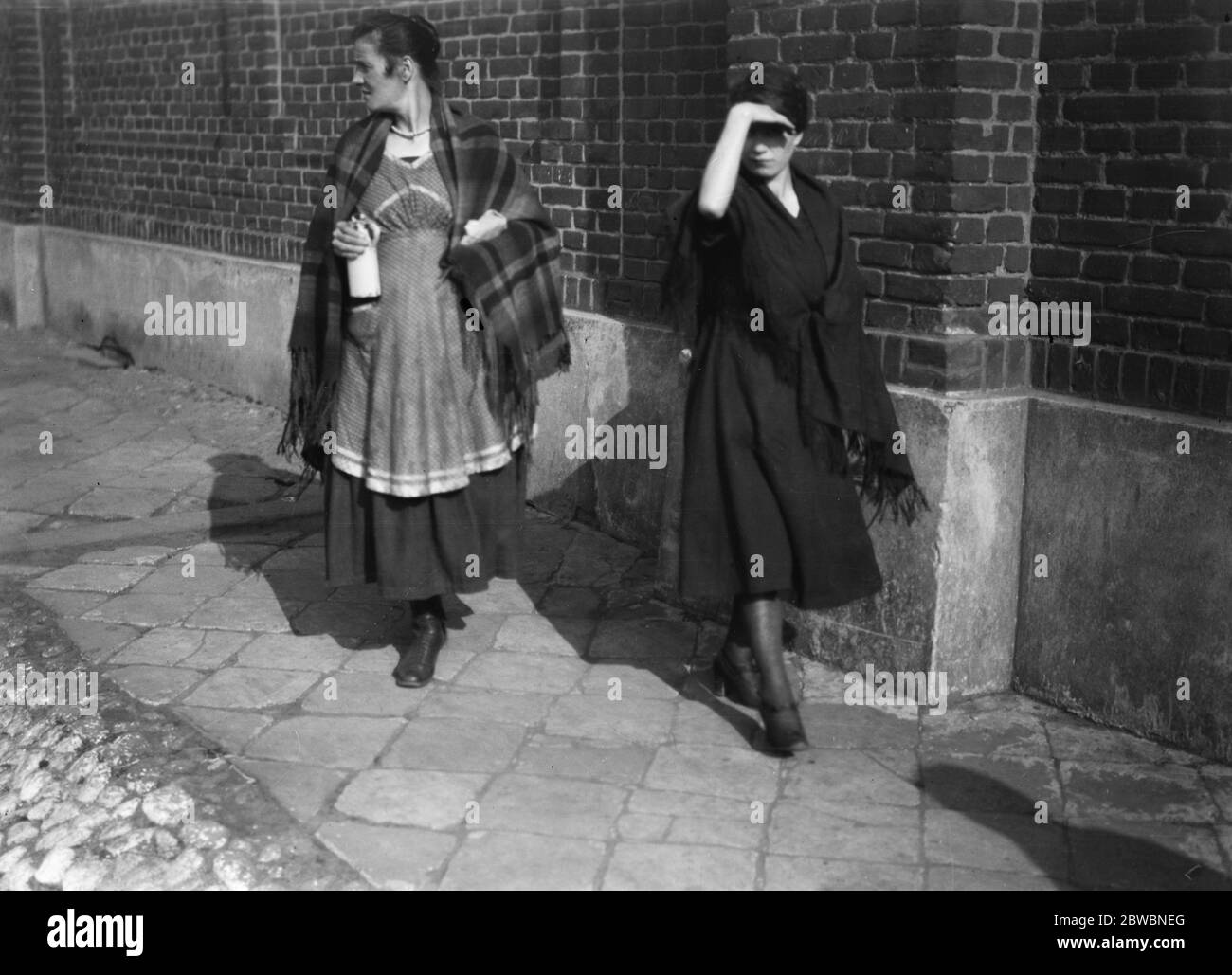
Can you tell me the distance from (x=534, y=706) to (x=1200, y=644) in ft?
6.69

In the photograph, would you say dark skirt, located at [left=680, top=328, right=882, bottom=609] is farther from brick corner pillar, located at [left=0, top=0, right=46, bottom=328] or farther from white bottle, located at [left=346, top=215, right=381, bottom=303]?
brick corner pillar, located at [left=0, top=0, right=46, bottom=328]

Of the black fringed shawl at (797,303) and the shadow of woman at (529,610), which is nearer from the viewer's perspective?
the black fringed shawl at (797,303)

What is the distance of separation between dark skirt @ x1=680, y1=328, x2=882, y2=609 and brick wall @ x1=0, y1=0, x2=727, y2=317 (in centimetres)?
199

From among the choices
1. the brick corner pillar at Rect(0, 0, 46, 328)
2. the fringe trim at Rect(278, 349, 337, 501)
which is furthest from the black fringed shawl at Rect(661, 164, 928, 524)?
the brick corner pillar at Rect(0, 0, 46, 328)

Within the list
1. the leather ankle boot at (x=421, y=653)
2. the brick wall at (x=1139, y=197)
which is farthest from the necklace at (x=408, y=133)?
the brick wall at (x=1139, y=197)

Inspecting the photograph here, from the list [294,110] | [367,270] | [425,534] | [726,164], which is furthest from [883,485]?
[294,110]

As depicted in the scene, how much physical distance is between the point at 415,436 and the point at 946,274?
5.77ft

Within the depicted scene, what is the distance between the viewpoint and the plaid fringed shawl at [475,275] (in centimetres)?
535

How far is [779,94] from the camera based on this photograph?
4.62m

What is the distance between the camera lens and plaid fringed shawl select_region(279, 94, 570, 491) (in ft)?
17.6

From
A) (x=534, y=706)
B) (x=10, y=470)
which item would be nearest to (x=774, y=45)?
(x=534, y=706)

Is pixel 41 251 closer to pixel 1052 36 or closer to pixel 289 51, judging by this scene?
pixel 289 51

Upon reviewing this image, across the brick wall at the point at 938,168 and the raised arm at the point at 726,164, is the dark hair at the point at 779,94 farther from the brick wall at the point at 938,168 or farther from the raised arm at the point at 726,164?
the brick wall at the point at 938,168

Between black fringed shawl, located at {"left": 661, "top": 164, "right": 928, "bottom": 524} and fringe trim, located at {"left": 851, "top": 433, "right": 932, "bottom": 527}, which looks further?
fringe trim, located at {"left": 851, "top": 433, "right": 932, "bottom": 527}
